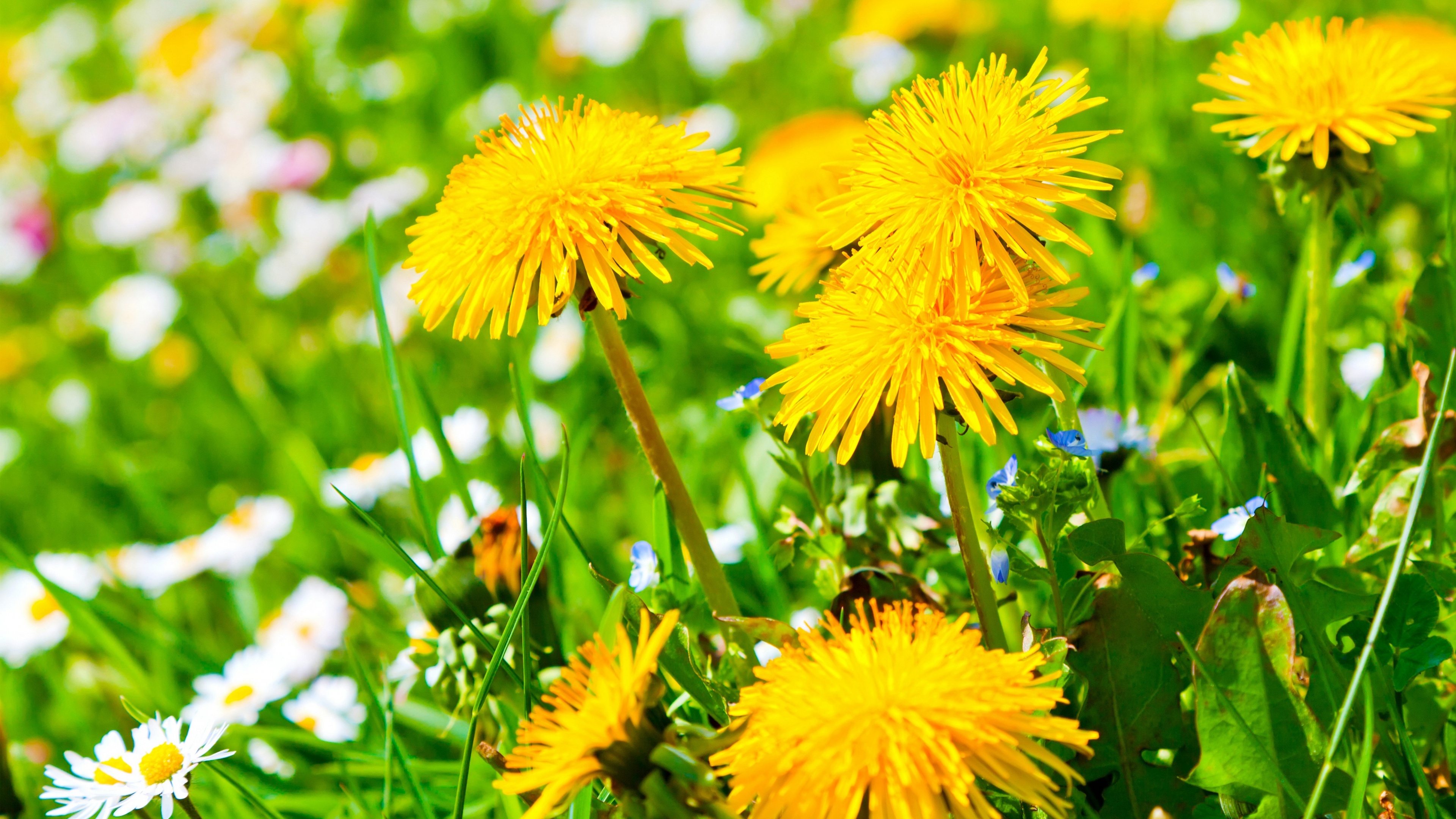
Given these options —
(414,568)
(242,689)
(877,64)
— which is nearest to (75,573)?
(242,689)

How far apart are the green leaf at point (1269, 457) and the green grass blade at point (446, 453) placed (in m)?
0.90

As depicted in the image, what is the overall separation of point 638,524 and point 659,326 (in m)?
0.72

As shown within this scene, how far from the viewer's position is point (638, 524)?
191 cm

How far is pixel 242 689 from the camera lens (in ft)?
5.06

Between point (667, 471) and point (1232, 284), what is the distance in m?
0.94

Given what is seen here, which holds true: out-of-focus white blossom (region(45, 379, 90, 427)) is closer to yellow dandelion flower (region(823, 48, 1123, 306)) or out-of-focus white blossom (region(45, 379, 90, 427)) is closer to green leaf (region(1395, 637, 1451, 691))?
yellow dandelion flower (region(823, 48, 1123, 306))

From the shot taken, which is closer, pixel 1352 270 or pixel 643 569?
pixel 643 569

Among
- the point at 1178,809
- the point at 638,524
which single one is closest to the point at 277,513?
the point at 638,524

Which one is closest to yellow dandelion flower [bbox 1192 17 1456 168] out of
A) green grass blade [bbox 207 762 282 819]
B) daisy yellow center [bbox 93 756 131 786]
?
green grass blade [bbox 207 762 282 819]

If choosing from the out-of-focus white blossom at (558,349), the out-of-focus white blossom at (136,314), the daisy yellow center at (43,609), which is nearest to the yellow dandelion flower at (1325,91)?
the out-of-focus white blossom at (558,349)

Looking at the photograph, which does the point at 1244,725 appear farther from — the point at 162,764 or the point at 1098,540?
the point at 162,764

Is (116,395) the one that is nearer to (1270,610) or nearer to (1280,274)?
(1280,274)

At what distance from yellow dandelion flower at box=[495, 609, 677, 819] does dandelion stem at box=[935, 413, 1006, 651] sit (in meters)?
0.28

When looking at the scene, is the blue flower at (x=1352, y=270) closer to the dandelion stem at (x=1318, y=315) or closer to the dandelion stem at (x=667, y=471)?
the dandelion stem at (x=1318, y=315)
